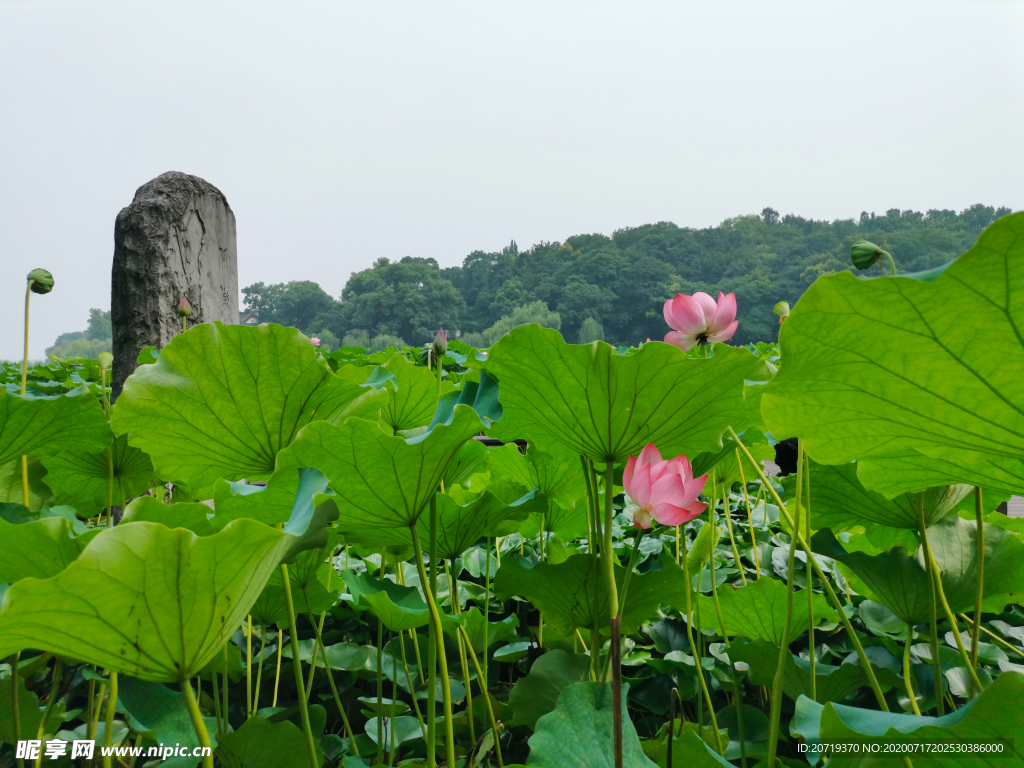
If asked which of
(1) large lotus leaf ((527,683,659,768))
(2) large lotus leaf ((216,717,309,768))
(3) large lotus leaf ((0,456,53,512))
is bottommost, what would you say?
(2) large lotus leaf ((216,717,309,768))

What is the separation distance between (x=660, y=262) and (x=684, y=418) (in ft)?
138

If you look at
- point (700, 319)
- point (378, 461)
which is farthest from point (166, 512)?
point (700, 319)

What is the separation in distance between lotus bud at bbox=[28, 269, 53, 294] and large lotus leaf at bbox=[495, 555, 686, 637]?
33.4 inches

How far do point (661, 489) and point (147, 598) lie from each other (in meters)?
0.42

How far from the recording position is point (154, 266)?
1.68 metres

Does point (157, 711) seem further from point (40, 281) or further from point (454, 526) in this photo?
point (40, 281)

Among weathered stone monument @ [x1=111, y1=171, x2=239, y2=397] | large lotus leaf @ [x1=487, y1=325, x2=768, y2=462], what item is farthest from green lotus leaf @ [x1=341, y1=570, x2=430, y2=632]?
weathered stone monument @ [x1=111, y1=171, x2=239, y2=397]

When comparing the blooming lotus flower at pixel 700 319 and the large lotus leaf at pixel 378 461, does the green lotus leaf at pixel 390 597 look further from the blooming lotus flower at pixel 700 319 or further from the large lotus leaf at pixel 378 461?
the blooming lotus flower at pixel 700 319

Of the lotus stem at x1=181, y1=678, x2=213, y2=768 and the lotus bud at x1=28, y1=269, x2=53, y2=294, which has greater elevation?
the lotus bud at x1=28, y1=269, x2=53, y2=294

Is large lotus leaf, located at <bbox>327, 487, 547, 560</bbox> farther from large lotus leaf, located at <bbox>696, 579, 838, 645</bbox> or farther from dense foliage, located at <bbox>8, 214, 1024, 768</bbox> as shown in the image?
large lotus leaf, located at <bbox>696, 579, 838, 645</bbox>

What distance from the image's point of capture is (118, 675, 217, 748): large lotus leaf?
2.18 feet

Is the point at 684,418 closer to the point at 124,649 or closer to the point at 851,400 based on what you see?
the point at 851,400

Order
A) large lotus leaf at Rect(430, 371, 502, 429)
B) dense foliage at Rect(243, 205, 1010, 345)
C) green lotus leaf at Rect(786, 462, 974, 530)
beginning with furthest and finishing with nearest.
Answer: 1. dense foliage at Rect(243, 205, 1010, 345)
2. green lotus leaf at Rect(786, 462, 974, 530)
3. large lotus leaf at Rect(430, 371, 502, 429)

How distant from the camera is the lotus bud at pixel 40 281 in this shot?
2.98ft
